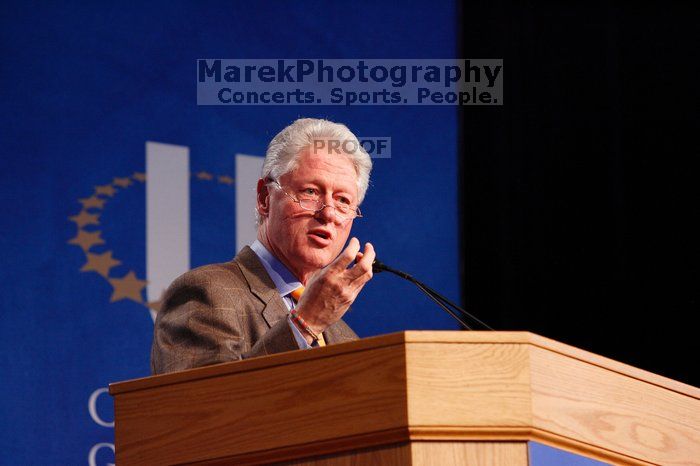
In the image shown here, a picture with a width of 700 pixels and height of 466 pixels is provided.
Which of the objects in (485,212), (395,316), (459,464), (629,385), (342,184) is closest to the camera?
(459,464)

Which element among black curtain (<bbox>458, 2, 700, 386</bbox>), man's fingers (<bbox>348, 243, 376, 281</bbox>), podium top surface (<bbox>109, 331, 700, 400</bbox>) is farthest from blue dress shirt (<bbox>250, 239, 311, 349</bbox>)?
black curtain (<bbox>458, 2, 700, 386</bbox>)

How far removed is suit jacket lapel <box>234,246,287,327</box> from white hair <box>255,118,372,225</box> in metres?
0.21

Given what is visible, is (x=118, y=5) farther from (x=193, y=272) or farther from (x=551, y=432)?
(x=551, y=432)

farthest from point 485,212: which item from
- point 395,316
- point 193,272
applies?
point 193,272

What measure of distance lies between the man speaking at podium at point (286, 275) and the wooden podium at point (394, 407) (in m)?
0.21

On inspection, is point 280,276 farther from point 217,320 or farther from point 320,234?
point 217,320

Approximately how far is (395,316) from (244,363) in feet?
6.40

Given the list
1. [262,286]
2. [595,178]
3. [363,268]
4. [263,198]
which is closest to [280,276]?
[262,286]

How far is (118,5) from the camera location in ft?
11.2

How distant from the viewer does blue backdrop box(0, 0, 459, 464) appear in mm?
3143

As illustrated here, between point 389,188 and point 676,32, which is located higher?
point 676,32

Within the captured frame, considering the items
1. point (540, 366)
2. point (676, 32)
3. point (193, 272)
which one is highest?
point (676, 32)

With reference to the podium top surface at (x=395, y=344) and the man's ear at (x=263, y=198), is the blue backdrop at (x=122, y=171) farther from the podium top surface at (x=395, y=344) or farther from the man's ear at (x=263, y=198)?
the podium top surface at (x=395, y=344)

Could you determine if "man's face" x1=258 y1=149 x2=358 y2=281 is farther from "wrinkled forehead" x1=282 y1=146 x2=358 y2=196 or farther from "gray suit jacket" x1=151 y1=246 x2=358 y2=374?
"gray suit jacket" x1=151 y1=246 x2=358 y2=374
